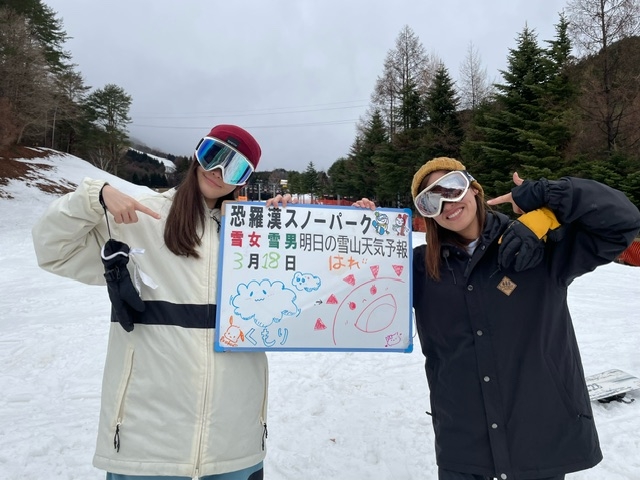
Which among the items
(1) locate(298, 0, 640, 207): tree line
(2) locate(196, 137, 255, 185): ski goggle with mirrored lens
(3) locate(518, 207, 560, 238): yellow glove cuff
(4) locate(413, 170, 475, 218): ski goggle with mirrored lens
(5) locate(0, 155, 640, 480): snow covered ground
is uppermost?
(1) locate(298, 0, 640, 207): tree line

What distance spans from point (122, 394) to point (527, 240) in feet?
6.56

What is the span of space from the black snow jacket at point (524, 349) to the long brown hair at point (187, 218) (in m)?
1.34

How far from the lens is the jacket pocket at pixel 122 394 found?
183 cm

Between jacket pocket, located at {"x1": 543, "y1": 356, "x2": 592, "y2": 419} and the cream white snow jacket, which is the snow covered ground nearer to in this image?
the cream white snow jacket

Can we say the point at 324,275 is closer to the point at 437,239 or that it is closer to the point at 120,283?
the point at 437,239

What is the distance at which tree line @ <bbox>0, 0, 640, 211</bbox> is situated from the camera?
20438 mm

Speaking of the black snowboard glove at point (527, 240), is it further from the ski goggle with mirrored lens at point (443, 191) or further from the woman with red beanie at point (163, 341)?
the woman with red beanie at point (163, 341)

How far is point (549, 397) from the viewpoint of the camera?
1.90 m

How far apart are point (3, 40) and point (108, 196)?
33.3 metres

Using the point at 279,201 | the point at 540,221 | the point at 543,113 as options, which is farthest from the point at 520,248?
the point at 543,113

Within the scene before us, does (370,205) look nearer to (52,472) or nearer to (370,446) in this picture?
(370,446)

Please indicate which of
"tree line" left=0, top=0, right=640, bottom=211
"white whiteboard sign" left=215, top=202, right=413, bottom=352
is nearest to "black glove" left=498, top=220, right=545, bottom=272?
"white whiteboard sign" left=215, top=202, right=413, bottom=352

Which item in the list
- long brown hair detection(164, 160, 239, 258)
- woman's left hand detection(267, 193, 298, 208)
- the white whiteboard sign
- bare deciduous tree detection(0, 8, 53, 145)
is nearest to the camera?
long brown hair detection(164, 160, 239, 258)

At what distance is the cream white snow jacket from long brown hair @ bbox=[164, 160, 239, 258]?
6cm
